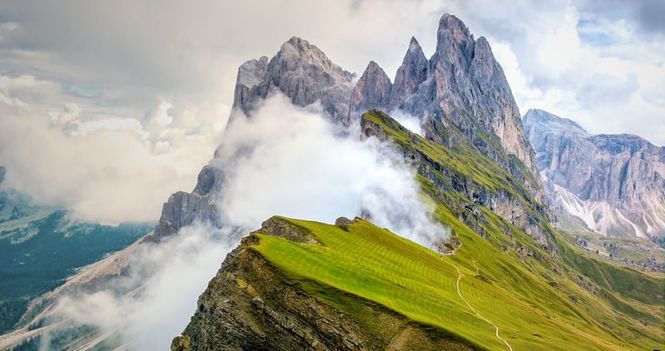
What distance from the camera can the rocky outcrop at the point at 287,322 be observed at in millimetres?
73000

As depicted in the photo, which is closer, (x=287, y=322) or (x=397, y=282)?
(x=287, y=322)

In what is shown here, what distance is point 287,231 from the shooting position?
381 feet

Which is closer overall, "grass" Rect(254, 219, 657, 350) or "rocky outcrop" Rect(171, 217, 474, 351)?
"rocky outcrop" Rect(171, 217, 474, 351)

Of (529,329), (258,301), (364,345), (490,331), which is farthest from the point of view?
(529,329)

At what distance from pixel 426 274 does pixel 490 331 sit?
106ft

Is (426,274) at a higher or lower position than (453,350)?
higher

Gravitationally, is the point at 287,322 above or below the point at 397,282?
below

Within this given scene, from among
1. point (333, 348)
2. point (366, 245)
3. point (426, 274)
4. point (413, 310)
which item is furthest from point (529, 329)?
point (333, 348)

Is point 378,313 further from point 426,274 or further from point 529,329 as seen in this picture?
point 529,329

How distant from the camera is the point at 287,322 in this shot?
74688 millimetres

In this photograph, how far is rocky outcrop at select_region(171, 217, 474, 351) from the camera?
73000 millimetres

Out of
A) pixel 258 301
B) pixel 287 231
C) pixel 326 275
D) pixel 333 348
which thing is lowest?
pixel 333 348

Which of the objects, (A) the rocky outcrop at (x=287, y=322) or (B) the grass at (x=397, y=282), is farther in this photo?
(B) the grass at (x=397, y=282)

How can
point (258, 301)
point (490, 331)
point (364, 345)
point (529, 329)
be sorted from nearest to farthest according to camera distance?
point (364, 345) → point (258, 301) → point (490, 331) → point (529, 329)
